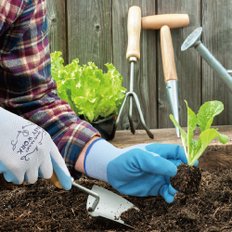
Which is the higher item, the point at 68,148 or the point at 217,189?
the point at 68,148

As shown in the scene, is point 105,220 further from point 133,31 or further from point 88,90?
point 133,31

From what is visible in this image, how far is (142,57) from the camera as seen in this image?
13.1ft

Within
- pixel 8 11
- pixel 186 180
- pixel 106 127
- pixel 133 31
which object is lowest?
pixel 106 127

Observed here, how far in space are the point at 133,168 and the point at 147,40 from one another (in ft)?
6.24

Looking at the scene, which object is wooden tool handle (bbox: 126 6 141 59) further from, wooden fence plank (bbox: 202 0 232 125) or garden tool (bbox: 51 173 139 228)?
garden tool (bbox: 51 173 139 228)

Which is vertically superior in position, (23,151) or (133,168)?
(23,151)

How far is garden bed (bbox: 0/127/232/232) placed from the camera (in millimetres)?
1976

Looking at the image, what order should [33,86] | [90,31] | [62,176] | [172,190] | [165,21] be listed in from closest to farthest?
[62,176] → [172,190] → [33,86] → [165,21] → [90,31]

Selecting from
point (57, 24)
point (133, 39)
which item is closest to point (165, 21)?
point (133, 39)

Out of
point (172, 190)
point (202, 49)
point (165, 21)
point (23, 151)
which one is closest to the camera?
point (23, 151)

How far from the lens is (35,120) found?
223 cm

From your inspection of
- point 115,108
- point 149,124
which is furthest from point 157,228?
point 149,124

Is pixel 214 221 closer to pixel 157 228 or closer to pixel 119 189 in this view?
pixel 157 228

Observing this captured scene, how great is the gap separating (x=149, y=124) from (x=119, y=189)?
1.86m
